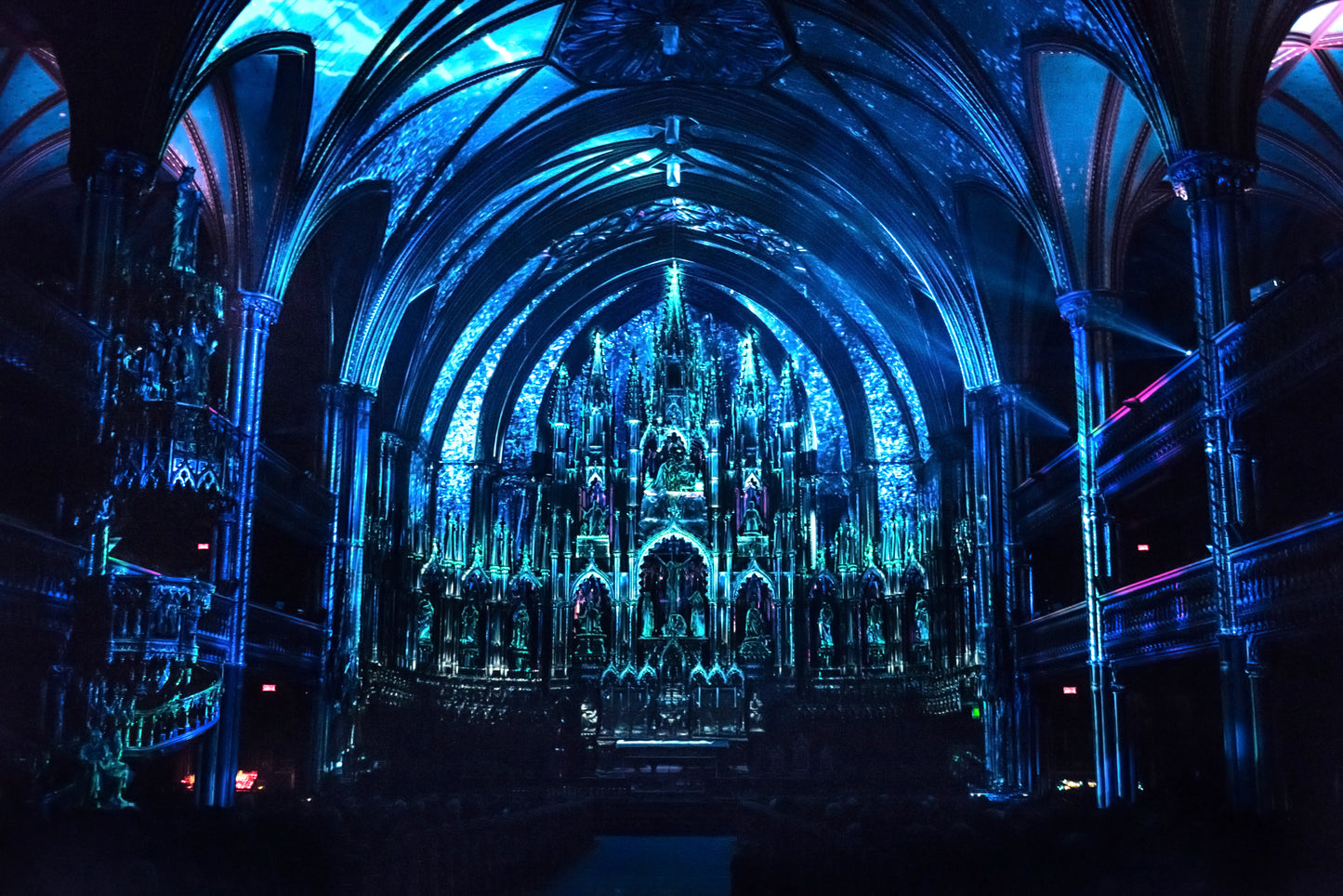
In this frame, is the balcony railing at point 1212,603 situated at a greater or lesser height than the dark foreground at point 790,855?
greater

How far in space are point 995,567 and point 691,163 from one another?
11840 millimetres

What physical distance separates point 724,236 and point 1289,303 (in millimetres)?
19846

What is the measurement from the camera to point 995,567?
2562 cm

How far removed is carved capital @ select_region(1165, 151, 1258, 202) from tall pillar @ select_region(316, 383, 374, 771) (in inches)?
643

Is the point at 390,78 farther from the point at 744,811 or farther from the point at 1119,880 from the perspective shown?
the point at 1119,880

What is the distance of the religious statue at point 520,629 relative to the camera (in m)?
30.4

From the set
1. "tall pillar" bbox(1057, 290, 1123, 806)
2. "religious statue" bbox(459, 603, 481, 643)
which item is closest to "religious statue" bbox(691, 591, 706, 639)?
"religious statue" bbox(459, 603, 481, 643)

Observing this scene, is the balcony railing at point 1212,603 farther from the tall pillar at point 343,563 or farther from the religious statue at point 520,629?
the tall pillar at point 343,563

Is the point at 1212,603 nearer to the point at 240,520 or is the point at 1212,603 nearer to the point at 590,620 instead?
the point at 240,520

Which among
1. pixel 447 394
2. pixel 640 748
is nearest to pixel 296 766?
pixel 640 748

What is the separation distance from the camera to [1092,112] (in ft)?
67.1

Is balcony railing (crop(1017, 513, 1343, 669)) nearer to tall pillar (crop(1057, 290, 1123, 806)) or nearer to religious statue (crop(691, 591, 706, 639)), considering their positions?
tall pillar (crop(1057, 290, 1123, 806))

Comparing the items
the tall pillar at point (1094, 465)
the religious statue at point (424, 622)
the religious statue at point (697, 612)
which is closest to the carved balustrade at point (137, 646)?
→ the religious statue at point (424, 622)

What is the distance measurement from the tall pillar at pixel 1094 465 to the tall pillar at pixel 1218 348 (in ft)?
13.6
